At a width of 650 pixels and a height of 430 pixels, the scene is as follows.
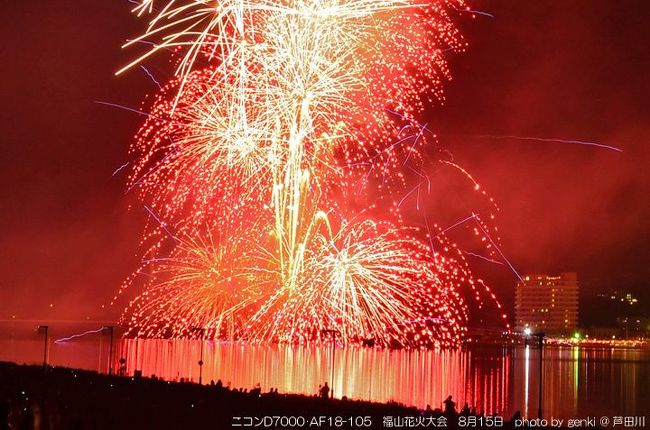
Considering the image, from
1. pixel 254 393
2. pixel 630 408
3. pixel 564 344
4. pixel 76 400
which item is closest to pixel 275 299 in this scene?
pixel 254 393

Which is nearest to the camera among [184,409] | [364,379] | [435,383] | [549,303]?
[184,409]

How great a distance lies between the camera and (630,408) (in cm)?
4062

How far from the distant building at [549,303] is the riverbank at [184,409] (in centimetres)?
14900

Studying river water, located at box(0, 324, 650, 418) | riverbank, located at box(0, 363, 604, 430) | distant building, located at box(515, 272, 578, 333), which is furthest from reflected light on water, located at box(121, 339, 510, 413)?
distant building, located at box(515, 272, 578, 333)

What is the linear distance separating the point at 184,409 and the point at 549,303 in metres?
163

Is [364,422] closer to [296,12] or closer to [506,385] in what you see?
[296,12]

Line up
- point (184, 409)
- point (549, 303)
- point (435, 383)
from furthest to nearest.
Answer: point (549, 303) → point (435, 383) → point (184, 409)

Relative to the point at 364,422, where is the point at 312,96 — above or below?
above

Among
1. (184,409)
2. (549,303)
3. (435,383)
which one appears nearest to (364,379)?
(435,383)

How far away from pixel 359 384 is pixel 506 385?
13415 mm

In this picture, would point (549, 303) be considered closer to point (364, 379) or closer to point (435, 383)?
point (435, 383)

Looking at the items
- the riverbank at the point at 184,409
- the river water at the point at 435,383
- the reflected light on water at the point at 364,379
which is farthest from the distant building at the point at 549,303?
the riverbank at the point at 184,409

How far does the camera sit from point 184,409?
46.9 ft

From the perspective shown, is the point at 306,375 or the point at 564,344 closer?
the point at 306,375
